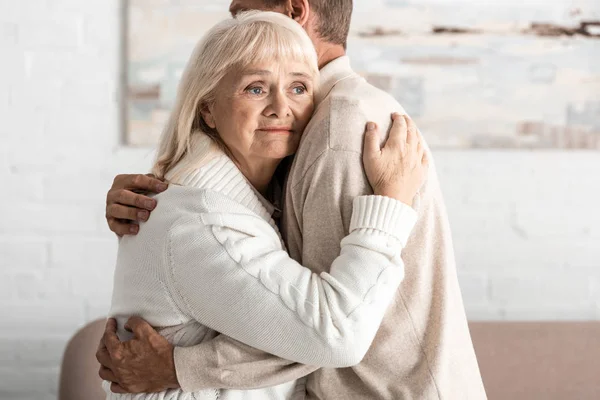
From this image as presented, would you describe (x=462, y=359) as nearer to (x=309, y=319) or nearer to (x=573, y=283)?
(x=309, y=319)

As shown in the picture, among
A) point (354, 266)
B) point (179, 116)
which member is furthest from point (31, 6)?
point (354, 266)

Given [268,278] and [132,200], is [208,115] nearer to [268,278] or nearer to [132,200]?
[132,200]

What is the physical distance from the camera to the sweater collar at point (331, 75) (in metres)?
1.44

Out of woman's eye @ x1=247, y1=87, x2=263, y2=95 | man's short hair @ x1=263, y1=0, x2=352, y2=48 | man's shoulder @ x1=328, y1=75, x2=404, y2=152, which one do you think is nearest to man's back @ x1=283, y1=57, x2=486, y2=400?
man's shoulder @ x1=328, y1=75, x2=404, y2=152

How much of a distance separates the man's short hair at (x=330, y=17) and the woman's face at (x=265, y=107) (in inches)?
8.7

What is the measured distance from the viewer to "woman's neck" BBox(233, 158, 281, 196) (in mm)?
1428

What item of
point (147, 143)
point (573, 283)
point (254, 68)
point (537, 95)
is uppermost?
point (254, 68)

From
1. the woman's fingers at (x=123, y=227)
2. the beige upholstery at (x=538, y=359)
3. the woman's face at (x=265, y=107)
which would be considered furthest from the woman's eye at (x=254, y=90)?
the beige upholstery at (x=538, y=359)

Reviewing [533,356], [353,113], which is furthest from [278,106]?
[533,356]

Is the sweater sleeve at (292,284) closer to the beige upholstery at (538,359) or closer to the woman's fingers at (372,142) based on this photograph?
the woman's fingers at (372,142)

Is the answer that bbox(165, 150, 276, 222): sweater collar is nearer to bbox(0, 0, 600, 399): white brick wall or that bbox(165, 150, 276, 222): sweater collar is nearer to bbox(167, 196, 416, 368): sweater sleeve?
bbox(167, 196, 416, 368): sweater sleeve

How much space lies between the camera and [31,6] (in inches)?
110

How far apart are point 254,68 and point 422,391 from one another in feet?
1.99

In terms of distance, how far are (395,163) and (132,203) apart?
47 cm
